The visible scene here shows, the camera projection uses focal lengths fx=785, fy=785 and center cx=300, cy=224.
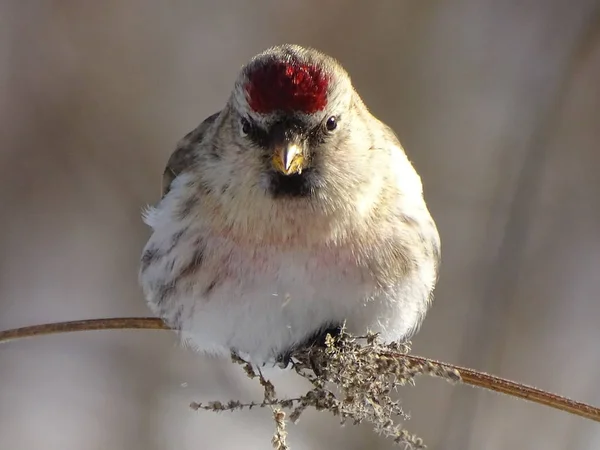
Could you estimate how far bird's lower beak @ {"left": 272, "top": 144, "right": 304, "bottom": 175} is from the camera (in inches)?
54.1

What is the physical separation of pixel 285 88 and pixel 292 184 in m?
0.19

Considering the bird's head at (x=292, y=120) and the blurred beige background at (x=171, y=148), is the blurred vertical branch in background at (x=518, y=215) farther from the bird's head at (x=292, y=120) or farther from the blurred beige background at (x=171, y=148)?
the bird's head at (x=292, y=120)

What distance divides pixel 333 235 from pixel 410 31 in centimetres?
216

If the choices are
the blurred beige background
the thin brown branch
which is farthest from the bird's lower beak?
the blurred beige background

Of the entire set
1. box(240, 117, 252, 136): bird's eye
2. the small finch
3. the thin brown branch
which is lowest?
the thin brown branch

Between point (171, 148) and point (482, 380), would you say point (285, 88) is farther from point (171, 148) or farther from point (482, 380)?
point (171, 148)

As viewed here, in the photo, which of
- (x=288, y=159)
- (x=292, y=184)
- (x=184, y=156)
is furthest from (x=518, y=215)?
(x=288, y=159)

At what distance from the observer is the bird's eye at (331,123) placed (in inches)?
58.6

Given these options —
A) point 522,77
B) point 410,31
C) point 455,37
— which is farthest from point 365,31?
point 522,77

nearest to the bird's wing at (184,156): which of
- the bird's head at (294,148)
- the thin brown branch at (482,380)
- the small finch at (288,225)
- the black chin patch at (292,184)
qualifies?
the small finch at (288,225)

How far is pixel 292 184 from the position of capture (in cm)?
150

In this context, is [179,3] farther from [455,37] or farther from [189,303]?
[189,303]

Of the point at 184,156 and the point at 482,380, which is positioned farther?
the point at 184,156

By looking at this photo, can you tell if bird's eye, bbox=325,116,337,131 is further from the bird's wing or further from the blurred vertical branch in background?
the blurred vertical branch in background
